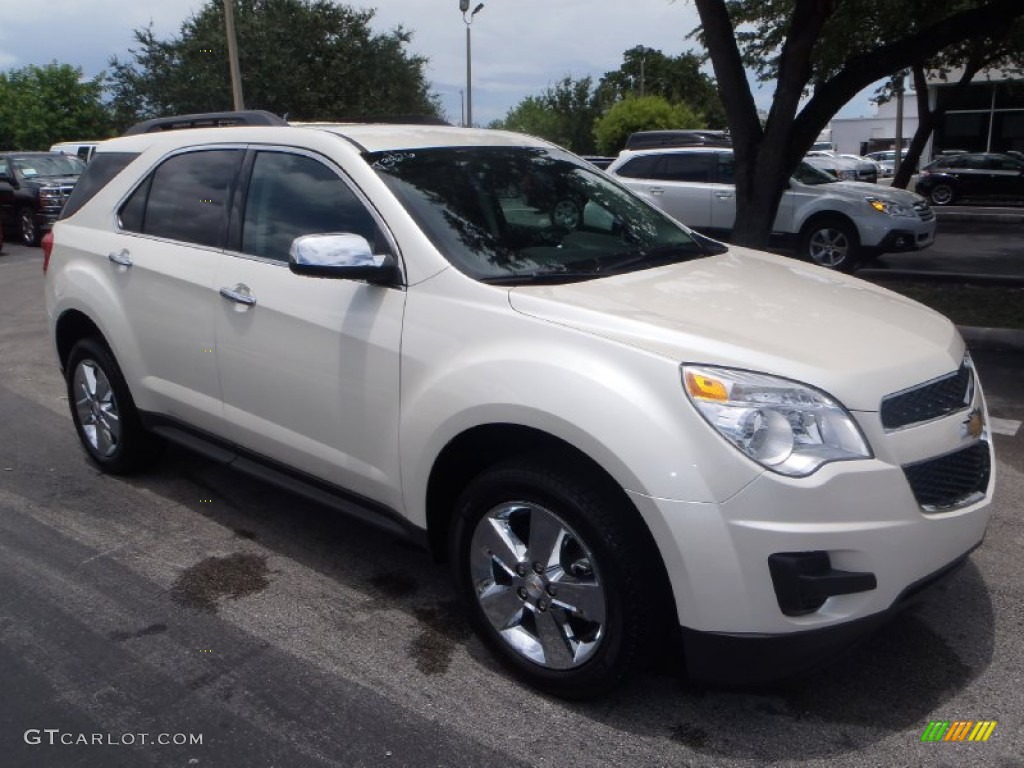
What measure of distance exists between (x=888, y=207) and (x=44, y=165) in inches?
649

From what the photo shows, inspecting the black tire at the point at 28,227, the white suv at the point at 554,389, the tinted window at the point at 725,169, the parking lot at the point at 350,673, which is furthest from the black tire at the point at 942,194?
the white suv at the point at 554,389

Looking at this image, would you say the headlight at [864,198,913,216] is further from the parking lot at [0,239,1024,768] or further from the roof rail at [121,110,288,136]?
the roof rail at [121,110,288,136]

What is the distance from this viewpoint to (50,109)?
4794 cm

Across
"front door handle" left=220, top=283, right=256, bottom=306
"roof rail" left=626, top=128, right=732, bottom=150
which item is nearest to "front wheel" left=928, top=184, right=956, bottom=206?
"roof rail" left=626, top=128, right=732, bottom=150

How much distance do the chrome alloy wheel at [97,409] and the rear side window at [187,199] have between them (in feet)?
2.77

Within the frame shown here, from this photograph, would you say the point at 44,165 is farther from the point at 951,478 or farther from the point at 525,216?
the point at 951,478

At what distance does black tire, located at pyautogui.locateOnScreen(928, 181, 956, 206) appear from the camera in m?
25.9

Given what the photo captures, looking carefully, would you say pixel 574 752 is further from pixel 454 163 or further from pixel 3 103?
pixel 3 103

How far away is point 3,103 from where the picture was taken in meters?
48.0

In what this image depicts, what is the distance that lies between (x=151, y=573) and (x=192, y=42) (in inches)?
1303

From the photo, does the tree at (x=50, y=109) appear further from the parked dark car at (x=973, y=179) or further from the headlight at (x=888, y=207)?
the headlight at (x=888, y=207)

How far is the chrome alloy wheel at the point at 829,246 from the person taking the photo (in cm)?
1273

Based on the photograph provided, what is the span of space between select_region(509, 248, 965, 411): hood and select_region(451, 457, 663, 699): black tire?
0.49 meters

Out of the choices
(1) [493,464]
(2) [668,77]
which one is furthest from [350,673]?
(2) [668,77]
